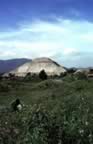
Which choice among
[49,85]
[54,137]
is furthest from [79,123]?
[49,85]

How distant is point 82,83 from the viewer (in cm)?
3269

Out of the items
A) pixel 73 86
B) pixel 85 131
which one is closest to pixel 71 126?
pixel 85 131

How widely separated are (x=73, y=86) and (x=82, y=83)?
1439mm

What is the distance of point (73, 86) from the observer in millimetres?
31484

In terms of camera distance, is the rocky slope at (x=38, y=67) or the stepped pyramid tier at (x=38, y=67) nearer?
the stepped pyramid tier at (x=38, y=67)

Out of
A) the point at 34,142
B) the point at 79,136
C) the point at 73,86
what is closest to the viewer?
the point at 34,142

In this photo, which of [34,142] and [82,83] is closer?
[34,142]

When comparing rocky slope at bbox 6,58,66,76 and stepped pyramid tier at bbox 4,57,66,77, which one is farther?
rocky slope at bbox 6,58,66,76

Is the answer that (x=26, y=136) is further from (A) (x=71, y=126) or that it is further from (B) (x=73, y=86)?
(B) (x=73, y=86)

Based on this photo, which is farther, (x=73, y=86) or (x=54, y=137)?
(x=73, y=86)

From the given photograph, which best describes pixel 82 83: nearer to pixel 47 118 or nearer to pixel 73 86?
pixel 73 86

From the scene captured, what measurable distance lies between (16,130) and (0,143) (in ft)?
1.81

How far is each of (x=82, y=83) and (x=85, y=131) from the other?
79.9ft

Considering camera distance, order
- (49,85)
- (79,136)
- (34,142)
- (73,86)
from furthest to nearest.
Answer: (49,85) → (73,86) → (79,136) → (34,142)
